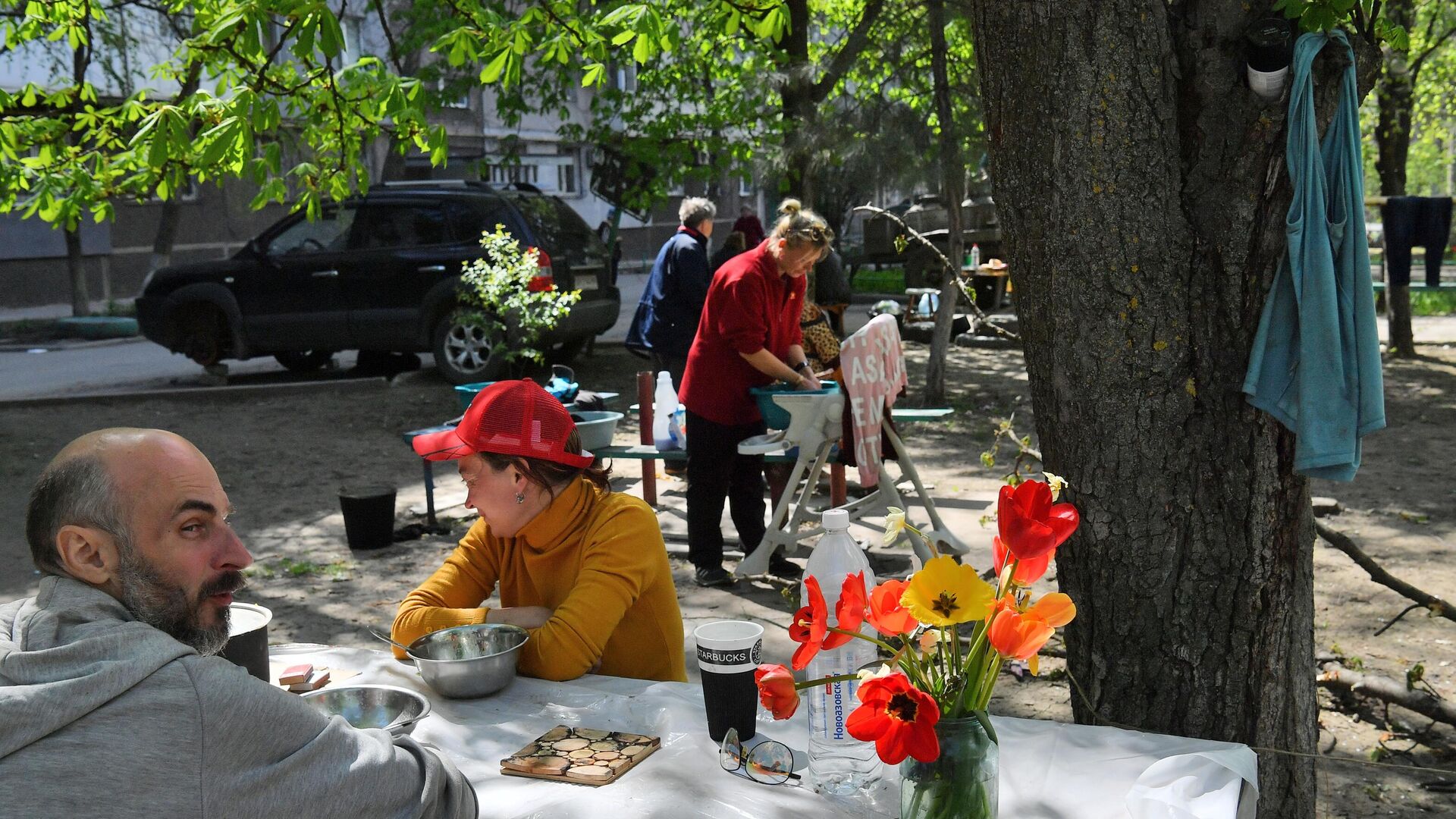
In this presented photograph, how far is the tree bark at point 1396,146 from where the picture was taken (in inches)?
484

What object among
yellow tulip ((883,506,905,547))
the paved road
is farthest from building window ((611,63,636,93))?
yellow tulip ((883,506,905,547))

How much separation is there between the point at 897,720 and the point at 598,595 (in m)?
1.27

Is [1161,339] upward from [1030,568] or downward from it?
upward

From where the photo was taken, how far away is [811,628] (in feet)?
5.37

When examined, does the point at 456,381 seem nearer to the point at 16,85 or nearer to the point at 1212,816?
the point at 1212,816

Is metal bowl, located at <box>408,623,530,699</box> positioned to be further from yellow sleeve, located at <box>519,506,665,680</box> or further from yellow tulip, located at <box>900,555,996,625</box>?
yellow tulip, located at <box>900,555,996,625</box>

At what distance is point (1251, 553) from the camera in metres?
Answer: 2.85

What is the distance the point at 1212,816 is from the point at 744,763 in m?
0.71

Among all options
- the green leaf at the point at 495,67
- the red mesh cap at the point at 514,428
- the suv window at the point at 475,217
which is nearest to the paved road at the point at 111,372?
the suv window at the point at 475,217

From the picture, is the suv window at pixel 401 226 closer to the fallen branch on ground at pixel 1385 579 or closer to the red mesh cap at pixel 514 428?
the fallen branch on ground at pixel 1385 579

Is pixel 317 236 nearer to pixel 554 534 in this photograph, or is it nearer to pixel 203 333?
pixel 203 333

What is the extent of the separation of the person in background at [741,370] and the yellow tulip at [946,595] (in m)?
4.22

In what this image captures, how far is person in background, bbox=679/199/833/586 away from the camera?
18.9 ft

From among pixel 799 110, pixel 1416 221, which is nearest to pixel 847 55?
pixel 799 110
